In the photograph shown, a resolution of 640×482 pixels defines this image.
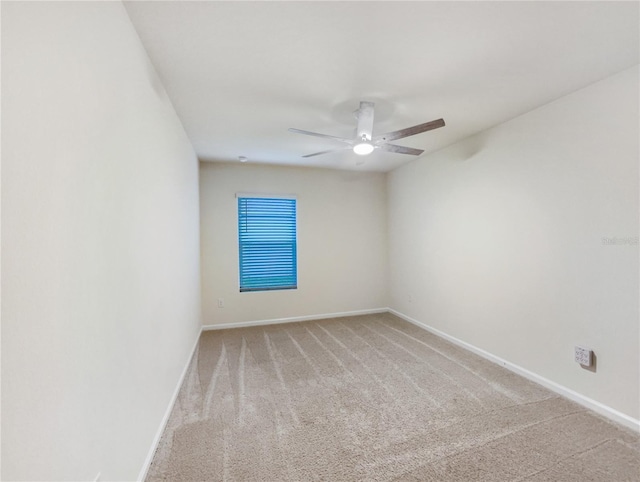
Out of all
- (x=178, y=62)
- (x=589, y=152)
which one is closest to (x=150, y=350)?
(x=178, y=62)

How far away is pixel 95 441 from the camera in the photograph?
1.04 meters

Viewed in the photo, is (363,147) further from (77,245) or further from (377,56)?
(77,245)

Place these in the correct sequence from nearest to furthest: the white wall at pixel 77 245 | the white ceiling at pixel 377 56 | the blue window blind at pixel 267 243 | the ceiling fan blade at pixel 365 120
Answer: the white wall at pixel 77 245 → the white ceiling at pixel 377 56 → the ceiling fan blade at pixel 365 120 → the blue window blind at pixel 267 243

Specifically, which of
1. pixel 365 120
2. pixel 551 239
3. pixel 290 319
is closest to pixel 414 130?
pixel 365 120

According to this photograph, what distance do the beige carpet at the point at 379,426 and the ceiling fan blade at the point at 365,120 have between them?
2.19m

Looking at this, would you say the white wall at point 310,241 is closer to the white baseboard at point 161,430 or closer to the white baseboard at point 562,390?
the white baseboard at point 161,430

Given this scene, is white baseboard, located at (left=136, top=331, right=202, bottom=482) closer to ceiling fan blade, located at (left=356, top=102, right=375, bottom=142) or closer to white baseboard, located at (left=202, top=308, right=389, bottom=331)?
white baseboard, located at (left=202, top=308, right=389, bottom=331)

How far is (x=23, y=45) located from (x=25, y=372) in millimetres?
844

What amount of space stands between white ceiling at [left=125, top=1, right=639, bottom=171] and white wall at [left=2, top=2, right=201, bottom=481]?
348 millimetres

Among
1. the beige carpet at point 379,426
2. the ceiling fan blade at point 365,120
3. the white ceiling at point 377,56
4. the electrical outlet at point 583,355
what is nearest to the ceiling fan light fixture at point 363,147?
the ceiling fan blade at point 365,120

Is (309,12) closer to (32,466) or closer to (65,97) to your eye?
(65,97)

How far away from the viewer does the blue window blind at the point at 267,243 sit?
4285 millimetres

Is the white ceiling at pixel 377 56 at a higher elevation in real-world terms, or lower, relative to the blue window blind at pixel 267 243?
higher

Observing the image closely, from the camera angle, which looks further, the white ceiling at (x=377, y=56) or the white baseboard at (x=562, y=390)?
the white baseboard at (x=562, y=390)
